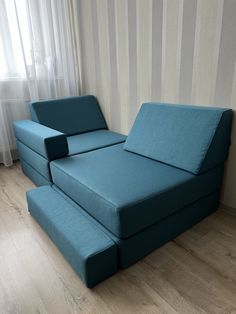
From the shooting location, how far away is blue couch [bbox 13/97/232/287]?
130cm

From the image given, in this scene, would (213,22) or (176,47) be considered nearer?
(213,22)

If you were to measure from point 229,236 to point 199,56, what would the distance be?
4.11 ft

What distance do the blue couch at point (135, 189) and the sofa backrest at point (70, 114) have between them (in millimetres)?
620

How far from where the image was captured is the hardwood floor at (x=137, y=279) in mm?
1191

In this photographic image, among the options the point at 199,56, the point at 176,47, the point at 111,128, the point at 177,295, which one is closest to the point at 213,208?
the point at 177,295

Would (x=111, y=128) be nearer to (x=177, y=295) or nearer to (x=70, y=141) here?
(x=70, y=141)

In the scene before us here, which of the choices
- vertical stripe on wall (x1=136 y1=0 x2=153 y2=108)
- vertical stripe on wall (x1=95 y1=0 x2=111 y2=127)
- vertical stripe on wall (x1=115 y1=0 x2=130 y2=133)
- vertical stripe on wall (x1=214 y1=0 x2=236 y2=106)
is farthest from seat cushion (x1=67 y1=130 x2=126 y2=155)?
vertical stripe on wall (x1=214 y1=0 x2=236 y2=106)

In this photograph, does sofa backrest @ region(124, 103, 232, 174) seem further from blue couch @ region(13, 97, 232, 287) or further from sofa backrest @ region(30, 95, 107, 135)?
sofa backrest @ region(30, 95, 107, 135)

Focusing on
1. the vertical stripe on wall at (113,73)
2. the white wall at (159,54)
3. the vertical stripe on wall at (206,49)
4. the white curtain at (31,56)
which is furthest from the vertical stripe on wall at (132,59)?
the white curtain at (31,56)

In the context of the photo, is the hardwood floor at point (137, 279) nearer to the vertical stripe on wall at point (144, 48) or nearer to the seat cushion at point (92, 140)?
the seat cushion at point (92, 140)

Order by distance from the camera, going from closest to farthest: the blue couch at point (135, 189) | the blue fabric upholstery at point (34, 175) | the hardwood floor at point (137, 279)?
1. the hardwood floor at point (137, 279)
2. the blue couch at point (135, 189)
3. the blue fabric upholstery at point (34, 175)

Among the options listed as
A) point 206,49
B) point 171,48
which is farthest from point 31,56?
point 206,49

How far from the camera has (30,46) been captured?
2.64m

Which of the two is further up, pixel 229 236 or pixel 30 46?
pixel 30 46
